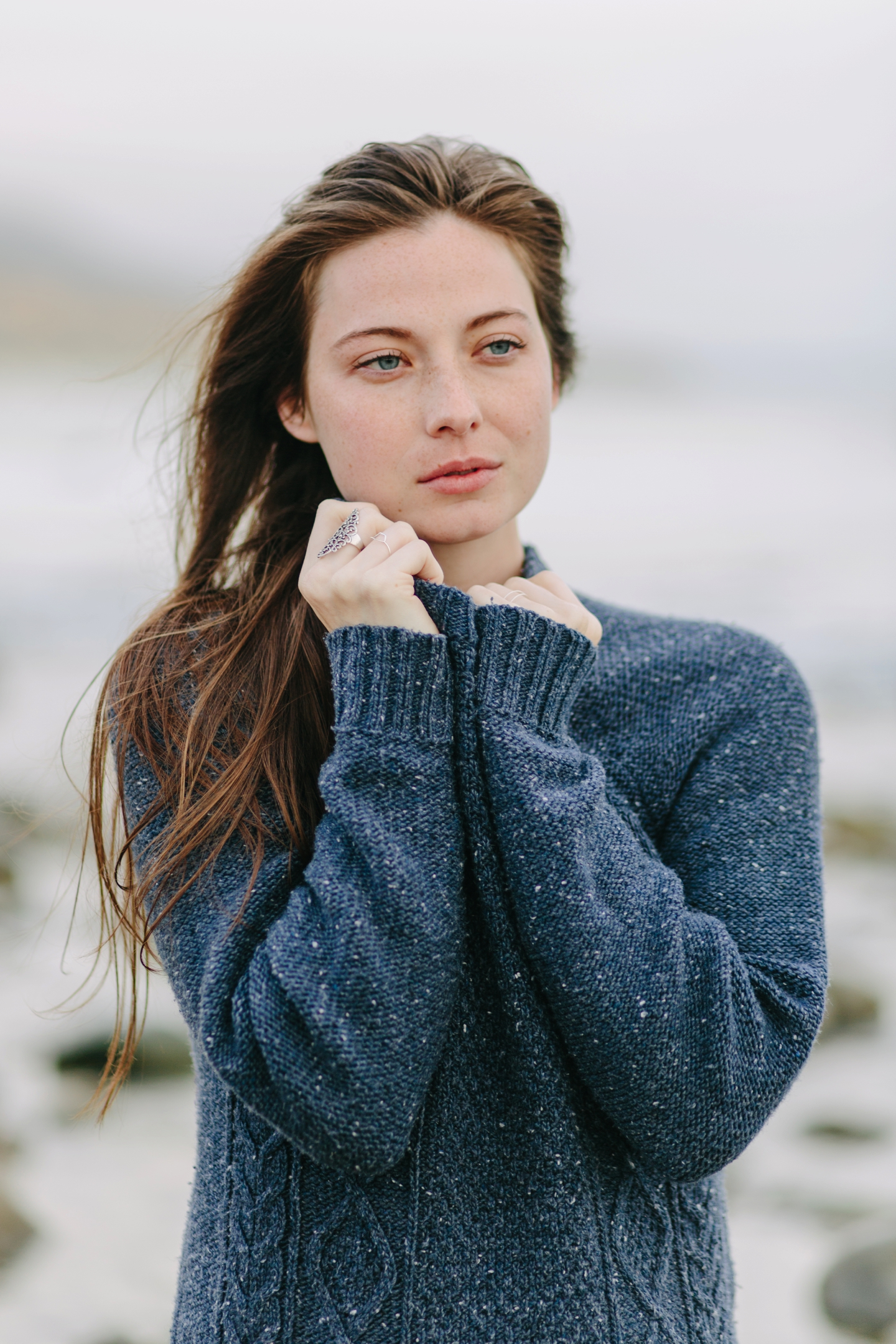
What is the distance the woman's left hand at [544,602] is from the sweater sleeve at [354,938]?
0.47 ft

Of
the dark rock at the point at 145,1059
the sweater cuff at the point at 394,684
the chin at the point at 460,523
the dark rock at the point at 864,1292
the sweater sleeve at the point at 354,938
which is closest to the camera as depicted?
the sweater sleeve at the point at 354,938

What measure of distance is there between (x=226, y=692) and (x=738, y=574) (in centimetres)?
583

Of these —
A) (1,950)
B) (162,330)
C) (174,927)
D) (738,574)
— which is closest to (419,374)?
(162,330)

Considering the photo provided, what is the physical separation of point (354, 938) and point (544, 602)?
18.7 inches

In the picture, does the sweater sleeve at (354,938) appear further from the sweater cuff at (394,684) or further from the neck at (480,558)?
the neck at (480,558)

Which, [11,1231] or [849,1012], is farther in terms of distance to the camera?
[849,1012]

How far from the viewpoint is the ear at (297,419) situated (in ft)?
4.90

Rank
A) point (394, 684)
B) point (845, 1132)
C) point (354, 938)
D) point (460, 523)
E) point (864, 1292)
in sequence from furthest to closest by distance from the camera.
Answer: point (845, 1132)
point (864, 1292)
point (460, 523)
point (394, 684)
point (354, 938)

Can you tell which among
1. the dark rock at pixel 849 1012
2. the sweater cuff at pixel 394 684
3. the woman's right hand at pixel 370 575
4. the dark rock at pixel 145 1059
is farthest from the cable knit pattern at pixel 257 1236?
the dark rock at pixel 849 1012

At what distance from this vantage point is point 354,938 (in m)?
1.03

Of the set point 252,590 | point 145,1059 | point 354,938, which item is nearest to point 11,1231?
point 145,1059

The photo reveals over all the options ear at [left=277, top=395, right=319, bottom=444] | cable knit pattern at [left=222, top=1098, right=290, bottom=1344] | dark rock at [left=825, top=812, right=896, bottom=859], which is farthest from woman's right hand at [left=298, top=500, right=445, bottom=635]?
dark rock at [left=825, top=812, right=896, bottom=859]

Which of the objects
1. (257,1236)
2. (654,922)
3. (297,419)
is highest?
(297,419)

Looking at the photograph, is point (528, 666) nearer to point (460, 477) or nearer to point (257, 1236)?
point (460, 477)
